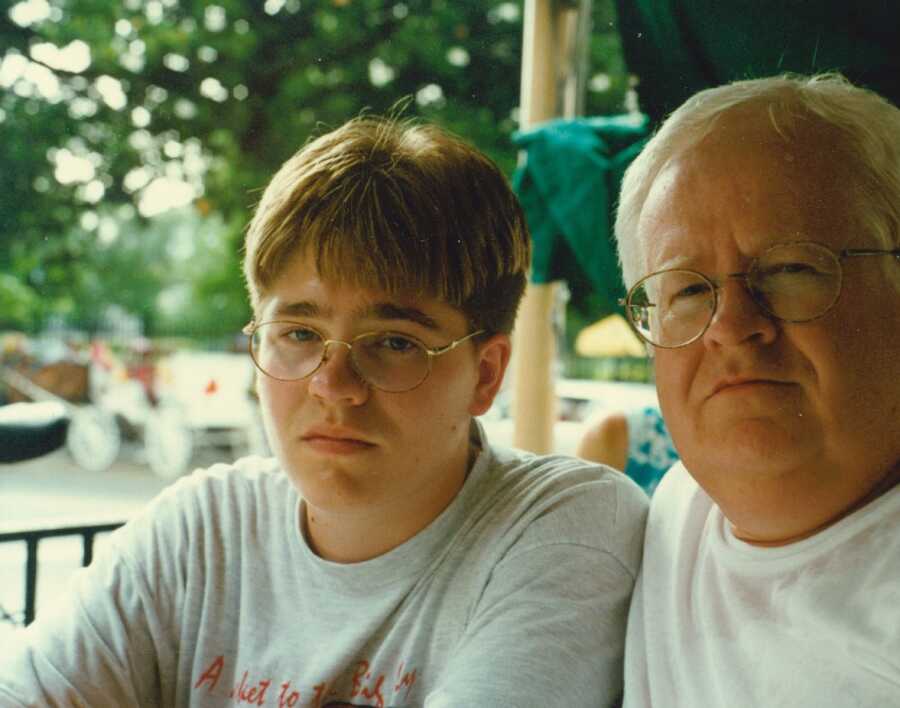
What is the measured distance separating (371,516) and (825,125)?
726 mm

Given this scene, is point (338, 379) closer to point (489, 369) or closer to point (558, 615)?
point (489, 369)

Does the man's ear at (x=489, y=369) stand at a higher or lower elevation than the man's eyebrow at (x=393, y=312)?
lower

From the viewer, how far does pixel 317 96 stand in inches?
59.6

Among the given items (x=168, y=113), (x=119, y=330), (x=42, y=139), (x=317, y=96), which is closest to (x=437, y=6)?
(x=317, y=96)

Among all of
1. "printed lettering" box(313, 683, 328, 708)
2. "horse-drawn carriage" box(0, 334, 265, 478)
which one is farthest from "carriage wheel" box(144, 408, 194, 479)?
"printed lettering" box(313, 683, 328, 708)

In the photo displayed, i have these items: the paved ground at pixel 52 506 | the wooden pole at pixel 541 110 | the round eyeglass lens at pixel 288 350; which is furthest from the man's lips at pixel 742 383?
the paved ground at pixel 52 506

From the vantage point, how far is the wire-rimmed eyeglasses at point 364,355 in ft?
3.52

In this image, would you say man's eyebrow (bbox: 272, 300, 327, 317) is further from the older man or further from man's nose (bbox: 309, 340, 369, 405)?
the older man

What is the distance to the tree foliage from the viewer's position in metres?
1.44

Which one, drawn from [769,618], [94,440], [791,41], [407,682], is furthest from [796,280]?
[94,440]

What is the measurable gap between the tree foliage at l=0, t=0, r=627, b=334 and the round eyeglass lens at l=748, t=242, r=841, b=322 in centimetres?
68

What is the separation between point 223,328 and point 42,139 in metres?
0.52

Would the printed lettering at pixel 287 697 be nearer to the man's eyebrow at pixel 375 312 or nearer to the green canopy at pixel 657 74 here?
the man's eyebrow at pixel 375 312

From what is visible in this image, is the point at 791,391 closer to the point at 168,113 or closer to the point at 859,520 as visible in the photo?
the point at 859,520
